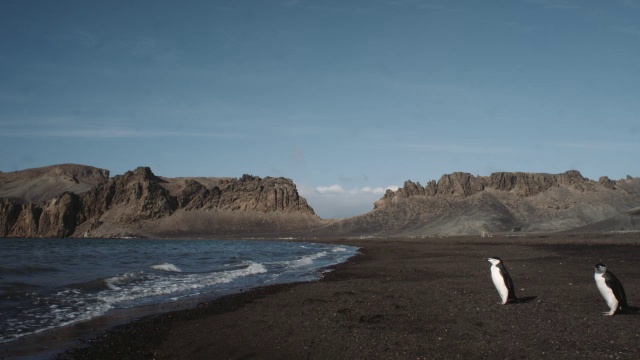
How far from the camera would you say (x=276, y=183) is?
171 metres

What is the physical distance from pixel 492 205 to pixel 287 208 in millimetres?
75272

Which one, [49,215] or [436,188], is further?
[49,215]

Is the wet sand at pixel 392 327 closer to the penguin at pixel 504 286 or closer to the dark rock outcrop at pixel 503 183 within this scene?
the penguin at pixel 504 286

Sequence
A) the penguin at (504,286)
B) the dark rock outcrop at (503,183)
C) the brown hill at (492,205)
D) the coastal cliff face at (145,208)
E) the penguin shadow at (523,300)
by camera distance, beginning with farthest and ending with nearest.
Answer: the coastal cliff face at (145,208)
the dark rock outcrop at (503,183)
the brown hill at (492,205)
the penguin shadow at (523,300)
the penguin at (504,286)

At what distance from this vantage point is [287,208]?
524 ft

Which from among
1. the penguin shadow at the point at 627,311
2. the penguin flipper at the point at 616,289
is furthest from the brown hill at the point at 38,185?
the penguin shadow at the point at 627,311

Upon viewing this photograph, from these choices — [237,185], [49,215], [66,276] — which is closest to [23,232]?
[49,215]

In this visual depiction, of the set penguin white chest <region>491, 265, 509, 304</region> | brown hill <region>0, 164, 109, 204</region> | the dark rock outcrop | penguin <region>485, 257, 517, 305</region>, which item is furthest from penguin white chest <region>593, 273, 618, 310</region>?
brown hill <region>0, 164, 109, 204</region>

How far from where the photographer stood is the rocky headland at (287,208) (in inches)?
3851

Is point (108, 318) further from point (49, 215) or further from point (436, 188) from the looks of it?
point (49, 215)

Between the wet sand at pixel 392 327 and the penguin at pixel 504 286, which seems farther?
the penguin at pixel 504 286

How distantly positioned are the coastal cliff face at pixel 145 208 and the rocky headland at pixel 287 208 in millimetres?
320

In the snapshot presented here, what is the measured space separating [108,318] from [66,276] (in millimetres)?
12936

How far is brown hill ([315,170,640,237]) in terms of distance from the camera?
93875mm
